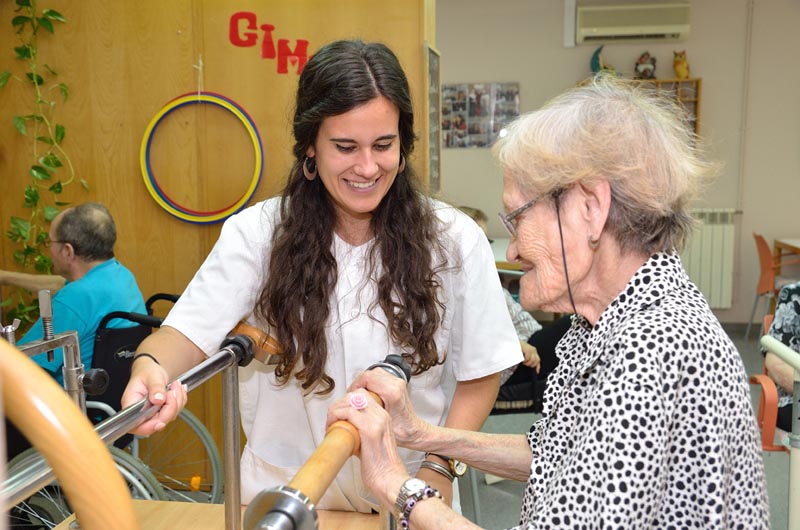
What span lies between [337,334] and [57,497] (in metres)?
1.58

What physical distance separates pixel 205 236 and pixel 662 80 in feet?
15.1

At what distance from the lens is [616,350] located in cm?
89

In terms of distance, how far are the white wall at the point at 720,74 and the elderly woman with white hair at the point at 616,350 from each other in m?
5.34

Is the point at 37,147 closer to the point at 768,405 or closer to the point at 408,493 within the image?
the point at 408,493

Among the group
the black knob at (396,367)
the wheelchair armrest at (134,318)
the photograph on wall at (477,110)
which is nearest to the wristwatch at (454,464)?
the black knob at (396,367)

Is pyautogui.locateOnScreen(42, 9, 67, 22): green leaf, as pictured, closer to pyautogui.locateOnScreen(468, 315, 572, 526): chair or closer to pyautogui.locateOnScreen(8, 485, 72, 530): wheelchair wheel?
pyautogui.locateOnScreen(8, 485, 72, 530): wheelchair wheel

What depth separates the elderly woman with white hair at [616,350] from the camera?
0.85 m

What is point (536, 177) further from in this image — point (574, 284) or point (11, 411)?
point (11, 411)

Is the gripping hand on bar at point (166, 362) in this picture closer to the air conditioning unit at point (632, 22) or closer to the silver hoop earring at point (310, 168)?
the silver hoop earring at point (310, 168)

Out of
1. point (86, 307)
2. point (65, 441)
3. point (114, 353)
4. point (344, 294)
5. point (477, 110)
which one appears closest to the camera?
point (65, 441)

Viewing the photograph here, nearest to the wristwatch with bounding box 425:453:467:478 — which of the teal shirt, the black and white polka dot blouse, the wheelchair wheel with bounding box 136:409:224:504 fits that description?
the black and white polka dot blouse

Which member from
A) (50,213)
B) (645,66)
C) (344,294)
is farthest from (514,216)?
(645,66)

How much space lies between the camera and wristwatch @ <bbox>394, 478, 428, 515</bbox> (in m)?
1.03

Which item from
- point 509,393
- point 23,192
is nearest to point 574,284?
point 509,393
